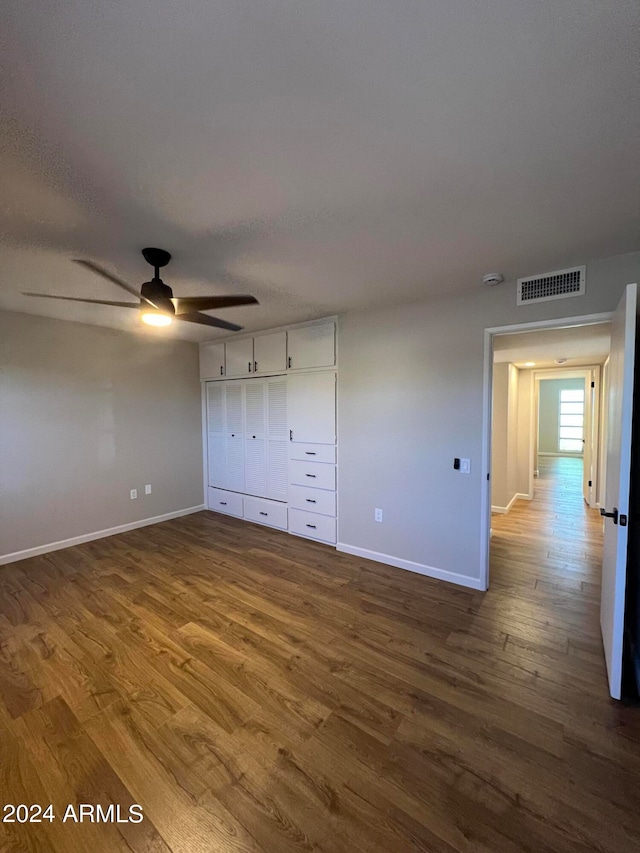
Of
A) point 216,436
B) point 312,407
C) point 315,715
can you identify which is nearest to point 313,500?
point 312,407

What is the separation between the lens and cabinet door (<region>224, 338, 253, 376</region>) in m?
4.41

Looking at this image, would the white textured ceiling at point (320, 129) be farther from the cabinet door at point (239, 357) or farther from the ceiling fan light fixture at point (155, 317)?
the cabinet door at point (239, 357)

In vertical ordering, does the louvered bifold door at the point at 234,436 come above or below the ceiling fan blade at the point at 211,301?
below

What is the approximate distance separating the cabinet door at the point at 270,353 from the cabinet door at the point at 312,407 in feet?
0.74

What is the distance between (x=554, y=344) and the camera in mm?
4023

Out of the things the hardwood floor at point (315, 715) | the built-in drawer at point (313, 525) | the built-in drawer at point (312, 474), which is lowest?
the hardwood floor at point (315, 715)

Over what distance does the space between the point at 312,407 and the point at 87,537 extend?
9.88 ft

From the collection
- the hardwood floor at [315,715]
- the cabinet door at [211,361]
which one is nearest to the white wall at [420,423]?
the hardwood floor at [315,715]

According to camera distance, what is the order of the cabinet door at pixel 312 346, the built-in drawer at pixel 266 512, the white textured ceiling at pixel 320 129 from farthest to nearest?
1. the built-in drawer at pixel 266 512
2. the cabinet door at pixel 312 346
3. the white textured ceiling at pixel 320 129

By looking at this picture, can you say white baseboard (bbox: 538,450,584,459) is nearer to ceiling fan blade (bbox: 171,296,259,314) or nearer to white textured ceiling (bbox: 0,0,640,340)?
white textured ceiling (bbox: 0,0,640,340)

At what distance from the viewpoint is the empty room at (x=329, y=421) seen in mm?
1048

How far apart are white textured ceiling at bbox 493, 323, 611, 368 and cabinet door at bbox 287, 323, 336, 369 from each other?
1.58 metres

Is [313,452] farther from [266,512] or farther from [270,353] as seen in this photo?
[270,353]

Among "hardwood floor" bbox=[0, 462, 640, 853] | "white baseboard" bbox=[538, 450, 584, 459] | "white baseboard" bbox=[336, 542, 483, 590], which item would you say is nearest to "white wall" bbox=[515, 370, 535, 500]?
"hardwood floor" bbox=[0, 462, 640, 853]
